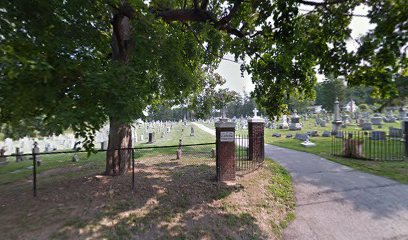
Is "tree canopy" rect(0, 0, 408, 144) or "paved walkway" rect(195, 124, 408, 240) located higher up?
"tree canopy" rect(0, 0, 408, 144)

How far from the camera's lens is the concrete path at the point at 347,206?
466 cm

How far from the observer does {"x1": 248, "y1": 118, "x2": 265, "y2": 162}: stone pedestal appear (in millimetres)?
9891

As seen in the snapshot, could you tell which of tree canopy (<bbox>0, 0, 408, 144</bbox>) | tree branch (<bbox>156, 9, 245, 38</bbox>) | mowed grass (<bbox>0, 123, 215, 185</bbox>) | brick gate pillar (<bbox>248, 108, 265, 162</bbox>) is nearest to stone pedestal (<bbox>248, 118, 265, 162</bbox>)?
brick gate pillar (<bbox>248, 108, 265, 162</bbox>)

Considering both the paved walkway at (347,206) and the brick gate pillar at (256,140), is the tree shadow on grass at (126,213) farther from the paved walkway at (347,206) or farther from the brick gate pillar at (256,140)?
the brick gate pillar at (256,140)

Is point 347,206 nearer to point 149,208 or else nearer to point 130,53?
point 149,208

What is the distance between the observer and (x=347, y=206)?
5.66 metres

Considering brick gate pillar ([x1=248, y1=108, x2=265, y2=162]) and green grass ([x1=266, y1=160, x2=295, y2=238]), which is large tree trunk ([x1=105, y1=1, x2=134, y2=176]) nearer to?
green grass ([x1=266, y1=160, x2=295, y2=238])

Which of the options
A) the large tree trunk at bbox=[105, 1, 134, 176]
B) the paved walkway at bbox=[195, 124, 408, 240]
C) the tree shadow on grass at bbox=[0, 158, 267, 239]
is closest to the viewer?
the tree shadow on grass at bbox=[0, 158, 267, 239]

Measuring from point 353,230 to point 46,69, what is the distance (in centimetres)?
658

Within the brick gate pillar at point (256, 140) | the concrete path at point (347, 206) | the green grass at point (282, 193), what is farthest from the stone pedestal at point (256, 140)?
the concrete path at point (347, 206)

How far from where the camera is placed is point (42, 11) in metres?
4.81

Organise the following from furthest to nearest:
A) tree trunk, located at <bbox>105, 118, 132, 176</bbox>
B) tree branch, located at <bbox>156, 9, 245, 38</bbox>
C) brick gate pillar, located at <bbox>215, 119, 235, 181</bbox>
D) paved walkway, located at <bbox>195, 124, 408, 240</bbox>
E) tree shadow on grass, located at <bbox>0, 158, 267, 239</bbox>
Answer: tree trunk, located at <bbox>105, 118, 132, 176</bbox> < brick gate pillar, located at <bbox>215, 119, 235, 181</bbox> < tree branch, located at <bbox>156, 9, 245, 38</bbox> < paved walkway, located at <bbox>195, 124, 408, 240</bbox> < tree shadow on grass, located at <bbox>0, 158, 267, 239</bbox>

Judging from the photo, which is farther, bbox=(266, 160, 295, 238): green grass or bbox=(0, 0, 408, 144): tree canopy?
bbox=(266, 160, 295, 238): green grass

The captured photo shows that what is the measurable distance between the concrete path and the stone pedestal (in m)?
1.78
